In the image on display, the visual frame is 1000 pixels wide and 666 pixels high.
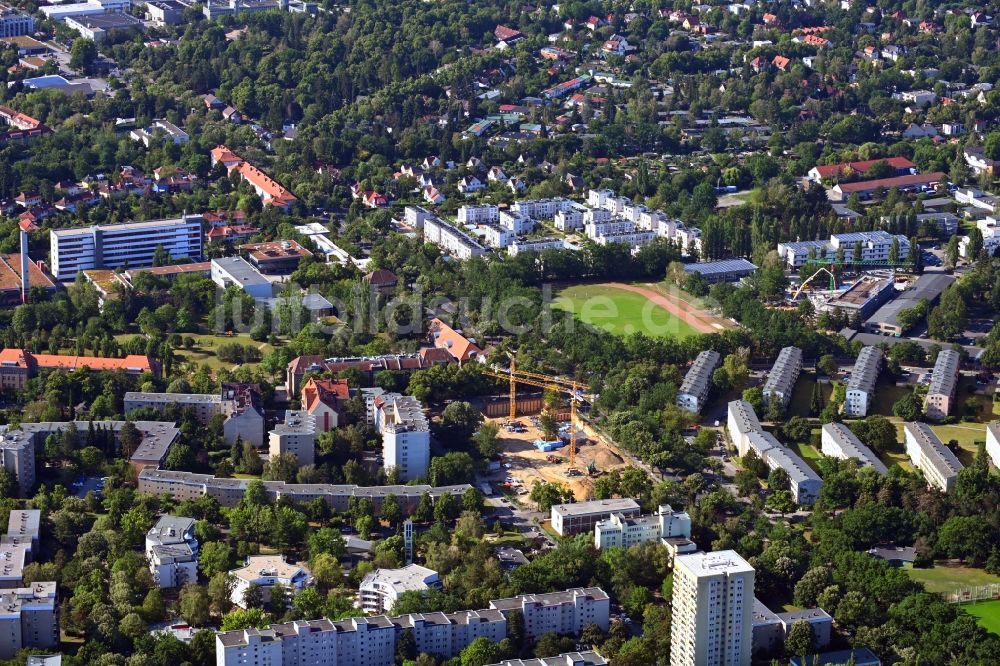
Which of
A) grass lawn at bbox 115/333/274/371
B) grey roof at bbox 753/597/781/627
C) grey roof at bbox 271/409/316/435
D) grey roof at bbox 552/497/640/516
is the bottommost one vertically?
grey roof at bbox 753/597/781/627

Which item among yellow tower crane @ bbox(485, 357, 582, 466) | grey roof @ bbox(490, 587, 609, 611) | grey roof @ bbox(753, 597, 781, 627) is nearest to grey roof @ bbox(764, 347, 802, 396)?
yellow tower crane @ bbox(485, 357, 582, 466)

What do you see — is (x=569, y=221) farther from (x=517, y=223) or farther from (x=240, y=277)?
(x=240, y=277)

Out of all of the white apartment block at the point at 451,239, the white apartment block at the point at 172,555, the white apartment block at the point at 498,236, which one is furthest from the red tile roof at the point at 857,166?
the white apartment block at the point at 172,555

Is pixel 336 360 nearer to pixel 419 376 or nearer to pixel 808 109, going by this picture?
pixel 419 376

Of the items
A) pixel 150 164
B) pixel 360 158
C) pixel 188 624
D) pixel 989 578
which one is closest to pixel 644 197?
pixel 360 158

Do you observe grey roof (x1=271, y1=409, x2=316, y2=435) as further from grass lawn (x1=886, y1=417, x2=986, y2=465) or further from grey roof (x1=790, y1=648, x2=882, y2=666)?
grass lawn (x1=886, y1=417, x2=986, y2=465)
